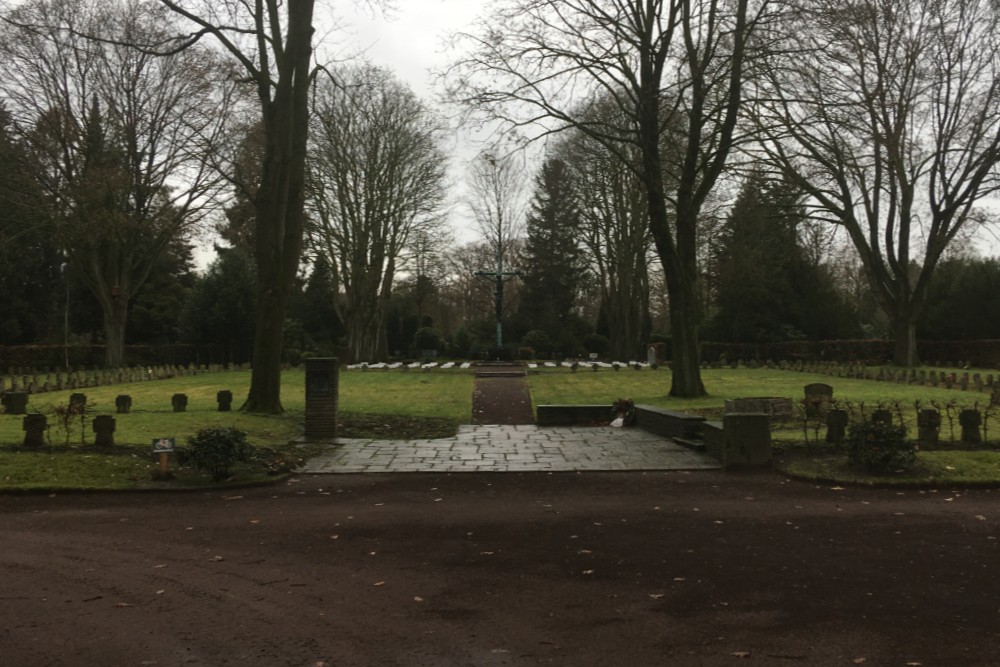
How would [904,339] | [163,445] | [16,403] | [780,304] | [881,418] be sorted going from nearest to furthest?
[163,445] → [881,418] → [16,403] → [904,339] → [780,304]

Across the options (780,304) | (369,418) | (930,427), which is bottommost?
(369,418)

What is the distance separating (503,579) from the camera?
5457mm

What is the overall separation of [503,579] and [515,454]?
6.48 m

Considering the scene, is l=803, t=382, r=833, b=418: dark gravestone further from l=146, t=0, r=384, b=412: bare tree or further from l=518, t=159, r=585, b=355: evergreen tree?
l=518, t=159, r=585, b=355: evergreen tree

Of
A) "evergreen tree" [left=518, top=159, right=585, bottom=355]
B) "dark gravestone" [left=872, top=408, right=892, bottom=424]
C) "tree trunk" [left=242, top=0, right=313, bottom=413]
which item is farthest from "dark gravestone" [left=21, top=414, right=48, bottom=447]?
"evergreen tree" [left=518, top=159, right=585, bottom=355]

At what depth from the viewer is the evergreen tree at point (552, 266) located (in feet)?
177

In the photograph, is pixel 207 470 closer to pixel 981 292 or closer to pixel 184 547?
pixel 184 547

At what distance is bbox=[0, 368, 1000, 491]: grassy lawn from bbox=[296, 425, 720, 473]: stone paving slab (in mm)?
813

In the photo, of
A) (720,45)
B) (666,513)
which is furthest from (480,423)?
(720,45)

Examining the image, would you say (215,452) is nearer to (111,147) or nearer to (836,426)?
(836,426)

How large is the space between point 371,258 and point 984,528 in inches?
1446

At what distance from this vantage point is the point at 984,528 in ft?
22.9

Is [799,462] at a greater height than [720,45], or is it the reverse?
[720,45]

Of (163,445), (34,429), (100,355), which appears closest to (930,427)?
(163,445)
